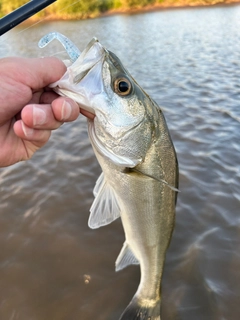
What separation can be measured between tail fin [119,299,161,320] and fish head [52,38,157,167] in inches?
47.0

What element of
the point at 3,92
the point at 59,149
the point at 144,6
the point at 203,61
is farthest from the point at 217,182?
the point at 144,6

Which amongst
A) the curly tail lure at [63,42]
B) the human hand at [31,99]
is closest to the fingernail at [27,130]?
the human hand at [31,99]

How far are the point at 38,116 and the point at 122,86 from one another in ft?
1.64

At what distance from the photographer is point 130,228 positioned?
2223 millimetres

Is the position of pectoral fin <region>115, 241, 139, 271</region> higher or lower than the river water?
higher

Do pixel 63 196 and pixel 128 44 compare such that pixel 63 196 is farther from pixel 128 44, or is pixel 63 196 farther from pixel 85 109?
pixel 128 44

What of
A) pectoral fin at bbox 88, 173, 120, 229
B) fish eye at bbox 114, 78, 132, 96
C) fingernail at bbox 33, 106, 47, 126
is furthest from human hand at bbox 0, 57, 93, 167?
pectoral fin at bbox 88, 173, 120, 229

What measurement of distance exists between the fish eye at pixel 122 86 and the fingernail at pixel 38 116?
0.43 metres

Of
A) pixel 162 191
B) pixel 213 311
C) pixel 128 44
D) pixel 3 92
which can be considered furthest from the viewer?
pixel 128 44

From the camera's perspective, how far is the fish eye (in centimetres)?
173

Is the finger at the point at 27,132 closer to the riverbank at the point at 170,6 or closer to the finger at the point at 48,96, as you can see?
the finger at the point at 48,96

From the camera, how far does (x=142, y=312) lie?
7.64ft

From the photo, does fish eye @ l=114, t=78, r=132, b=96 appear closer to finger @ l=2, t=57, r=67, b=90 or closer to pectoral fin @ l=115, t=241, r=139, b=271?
finger @ l=2, t=57, r=67, b=90

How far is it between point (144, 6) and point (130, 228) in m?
36.4
